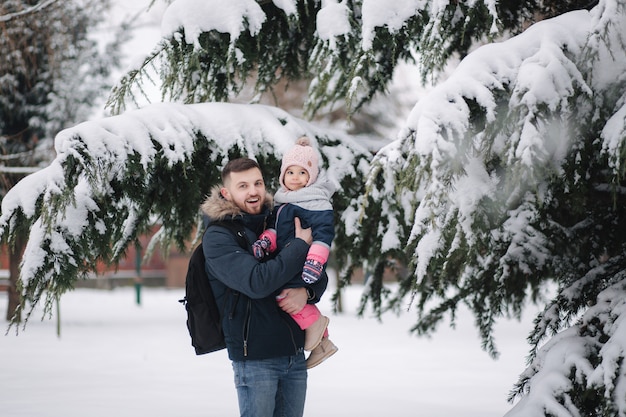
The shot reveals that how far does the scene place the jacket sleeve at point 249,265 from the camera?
2.78m

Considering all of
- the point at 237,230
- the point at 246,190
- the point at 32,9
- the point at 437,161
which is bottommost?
the point at 237,230

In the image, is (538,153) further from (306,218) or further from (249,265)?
(249,265)

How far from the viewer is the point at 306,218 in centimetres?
297

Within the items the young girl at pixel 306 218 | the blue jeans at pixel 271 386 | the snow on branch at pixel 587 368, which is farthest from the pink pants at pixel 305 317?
the snow on branch at pixel 587 368

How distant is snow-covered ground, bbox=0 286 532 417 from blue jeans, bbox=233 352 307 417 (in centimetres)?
92

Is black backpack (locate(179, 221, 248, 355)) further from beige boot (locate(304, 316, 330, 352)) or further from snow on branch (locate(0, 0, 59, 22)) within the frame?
snow on branch (locate(0, 0, 59, 22))

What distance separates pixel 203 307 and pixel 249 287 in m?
0.27

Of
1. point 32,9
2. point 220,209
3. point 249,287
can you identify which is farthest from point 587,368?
point 32,9

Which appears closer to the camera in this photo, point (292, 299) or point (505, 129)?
point (505, 129)

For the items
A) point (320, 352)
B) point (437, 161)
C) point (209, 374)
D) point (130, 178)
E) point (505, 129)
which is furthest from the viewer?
point (209, 374)

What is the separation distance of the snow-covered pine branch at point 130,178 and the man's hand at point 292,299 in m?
0.99

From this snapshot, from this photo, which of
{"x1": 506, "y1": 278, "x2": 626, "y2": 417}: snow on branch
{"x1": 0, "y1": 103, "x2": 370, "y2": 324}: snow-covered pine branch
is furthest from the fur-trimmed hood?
{"x1": 506, "y1": 278, "x2": 626, "y2": 417}: snow on branch

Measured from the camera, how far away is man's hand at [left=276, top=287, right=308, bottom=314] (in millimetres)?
2926

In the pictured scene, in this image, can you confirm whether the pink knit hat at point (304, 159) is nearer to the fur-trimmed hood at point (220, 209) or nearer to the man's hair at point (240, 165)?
the man's hair at point (240, 165)
